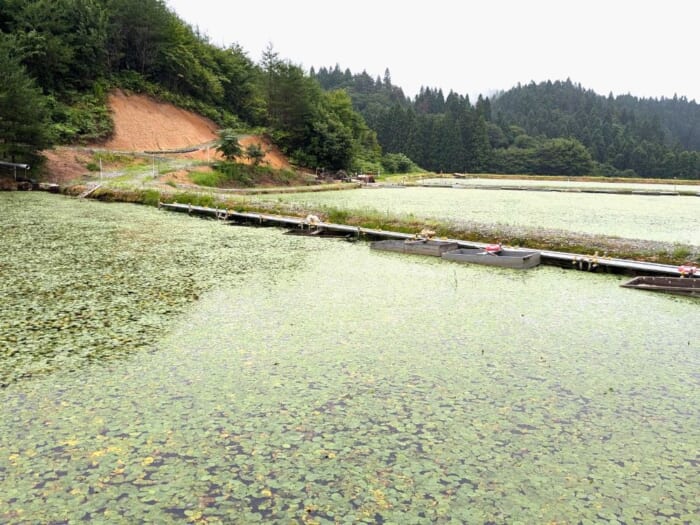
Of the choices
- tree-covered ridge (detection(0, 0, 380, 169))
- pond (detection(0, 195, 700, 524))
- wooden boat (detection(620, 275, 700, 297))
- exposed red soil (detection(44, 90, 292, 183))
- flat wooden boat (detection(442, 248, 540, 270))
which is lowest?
pond (detection(0, 195, 700, 524))

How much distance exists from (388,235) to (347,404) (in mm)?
11044

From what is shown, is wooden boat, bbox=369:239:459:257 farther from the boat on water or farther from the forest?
the forest

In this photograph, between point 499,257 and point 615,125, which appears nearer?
point 499,257

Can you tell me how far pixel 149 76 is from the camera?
48.9 metres

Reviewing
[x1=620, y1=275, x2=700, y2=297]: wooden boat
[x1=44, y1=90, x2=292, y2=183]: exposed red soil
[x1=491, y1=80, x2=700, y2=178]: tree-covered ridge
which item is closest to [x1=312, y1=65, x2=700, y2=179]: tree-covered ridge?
[x1=491, y1=80, x2=700, y2=178]: tree-covered ridge

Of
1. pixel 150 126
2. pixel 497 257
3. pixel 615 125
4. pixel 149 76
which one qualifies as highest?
pixel 615 125

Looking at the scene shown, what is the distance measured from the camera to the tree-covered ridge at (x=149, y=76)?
124 ft

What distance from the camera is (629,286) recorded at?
10.4 meters

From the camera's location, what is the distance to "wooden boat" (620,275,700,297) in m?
9.95

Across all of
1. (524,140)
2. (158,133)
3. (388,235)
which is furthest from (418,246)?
(524,140)

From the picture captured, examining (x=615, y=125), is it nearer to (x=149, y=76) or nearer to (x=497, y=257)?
(x=149, y=76)

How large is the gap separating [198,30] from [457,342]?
77631 millimetres

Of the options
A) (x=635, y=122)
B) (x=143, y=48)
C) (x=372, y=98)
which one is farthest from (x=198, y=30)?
(x=635, y=122)

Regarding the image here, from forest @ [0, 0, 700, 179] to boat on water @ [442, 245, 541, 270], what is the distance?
1010 inches
